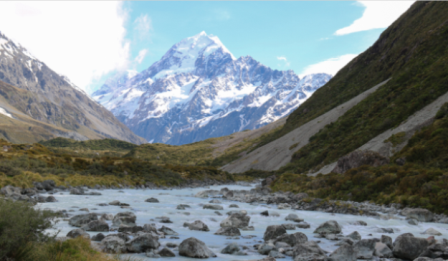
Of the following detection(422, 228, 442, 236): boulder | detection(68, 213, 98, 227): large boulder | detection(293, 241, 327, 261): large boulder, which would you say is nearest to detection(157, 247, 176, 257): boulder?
detection(293, 241, 327, 261): large boulder

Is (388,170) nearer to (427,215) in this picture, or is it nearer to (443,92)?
(427,215)

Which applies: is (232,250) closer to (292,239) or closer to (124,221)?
(292,239)

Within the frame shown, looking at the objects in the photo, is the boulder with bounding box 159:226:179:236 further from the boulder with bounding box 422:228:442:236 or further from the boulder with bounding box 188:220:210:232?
the boulder with bounding box 422:228:442:236

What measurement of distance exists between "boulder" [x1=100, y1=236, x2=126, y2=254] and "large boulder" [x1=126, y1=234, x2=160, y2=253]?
29cm

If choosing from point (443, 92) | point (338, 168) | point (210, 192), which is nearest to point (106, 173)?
point (210, 192)

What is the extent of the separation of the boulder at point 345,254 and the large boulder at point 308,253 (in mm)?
449

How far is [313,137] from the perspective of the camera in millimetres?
84062

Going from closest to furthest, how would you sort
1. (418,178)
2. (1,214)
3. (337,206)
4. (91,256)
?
(1,214) < (91,256) < (418,178) < (337,206)

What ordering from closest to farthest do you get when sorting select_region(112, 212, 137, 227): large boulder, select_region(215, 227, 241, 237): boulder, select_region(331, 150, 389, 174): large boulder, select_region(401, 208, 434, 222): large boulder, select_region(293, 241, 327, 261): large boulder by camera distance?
select_region(293, 241, 327, 261): large boulder < select_region(215, 227, 241, 237): boulder < select_region(112, 212, 137, 227): large boulder < select_region(401, 208, 434, 222): large boulder < select_region(331, 150, 389, 174): large boulder

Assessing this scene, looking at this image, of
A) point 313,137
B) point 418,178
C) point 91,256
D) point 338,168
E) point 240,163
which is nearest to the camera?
point 91,256

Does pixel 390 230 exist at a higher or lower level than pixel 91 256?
lower

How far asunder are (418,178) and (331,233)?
13.7 metres

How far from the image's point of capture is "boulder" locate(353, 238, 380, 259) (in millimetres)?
13445

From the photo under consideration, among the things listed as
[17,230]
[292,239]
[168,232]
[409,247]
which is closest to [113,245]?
[168,232]
